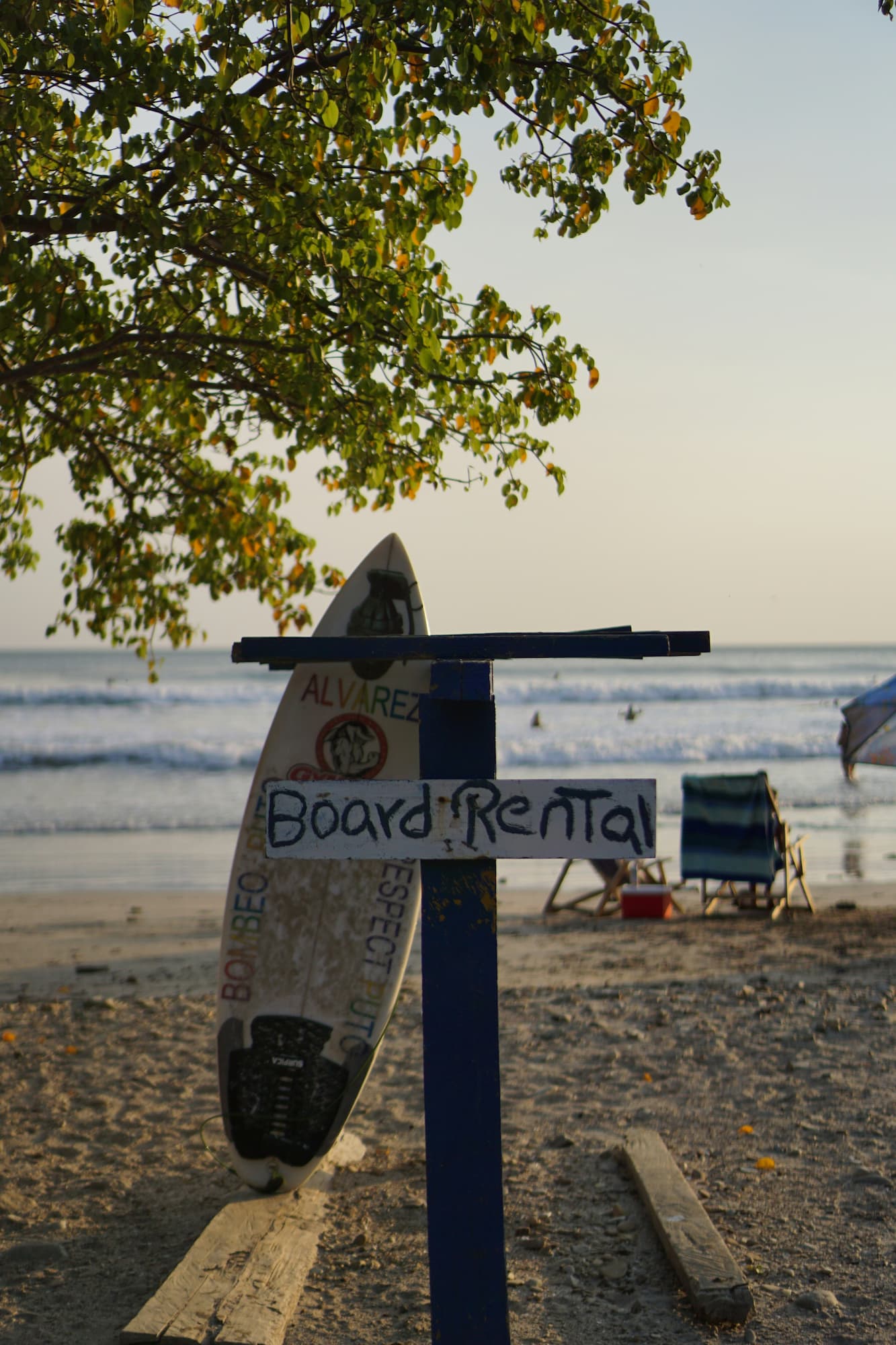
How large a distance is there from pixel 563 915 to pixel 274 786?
9.16 metres

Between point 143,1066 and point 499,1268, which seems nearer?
point 499,1268

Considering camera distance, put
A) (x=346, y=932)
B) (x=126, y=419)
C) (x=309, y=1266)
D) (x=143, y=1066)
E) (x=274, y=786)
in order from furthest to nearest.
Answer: (x=126, y=419), (x=143, y=1066), (x=346, y=932), (x=309, y=1266), (x=274, y=786)

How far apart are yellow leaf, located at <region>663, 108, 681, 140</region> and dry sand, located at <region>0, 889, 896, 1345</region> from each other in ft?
14.7

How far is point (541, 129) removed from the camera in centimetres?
560

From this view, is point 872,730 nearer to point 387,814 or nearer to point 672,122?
point 672,122

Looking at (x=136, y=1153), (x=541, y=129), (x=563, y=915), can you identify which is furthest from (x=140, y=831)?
(x=541, y=129)

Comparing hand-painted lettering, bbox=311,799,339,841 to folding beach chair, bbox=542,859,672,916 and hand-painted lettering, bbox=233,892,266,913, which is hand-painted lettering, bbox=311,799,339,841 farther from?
folding beach chair, bbox=542,859,672,916

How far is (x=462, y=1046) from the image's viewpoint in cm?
297

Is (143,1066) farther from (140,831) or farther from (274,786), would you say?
(140,831)

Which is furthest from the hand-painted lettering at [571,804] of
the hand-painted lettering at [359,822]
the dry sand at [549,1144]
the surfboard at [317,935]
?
the surfboard at [317,935]

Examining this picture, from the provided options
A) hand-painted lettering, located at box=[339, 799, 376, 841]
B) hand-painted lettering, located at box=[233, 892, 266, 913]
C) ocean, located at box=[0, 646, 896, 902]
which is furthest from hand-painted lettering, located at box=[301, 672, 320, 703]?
hand-painted lettering, located at box=[339, 799, 376, 841]

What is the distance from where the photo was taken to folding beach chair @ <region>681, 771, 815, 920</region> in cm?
1151

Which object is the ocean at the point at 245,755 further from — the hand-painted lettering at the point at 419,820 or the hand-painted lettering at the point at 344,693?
the hand-painted lettering at the point at 419,820

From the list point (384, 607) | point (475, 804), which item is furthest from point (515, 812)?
point (384, 607)
